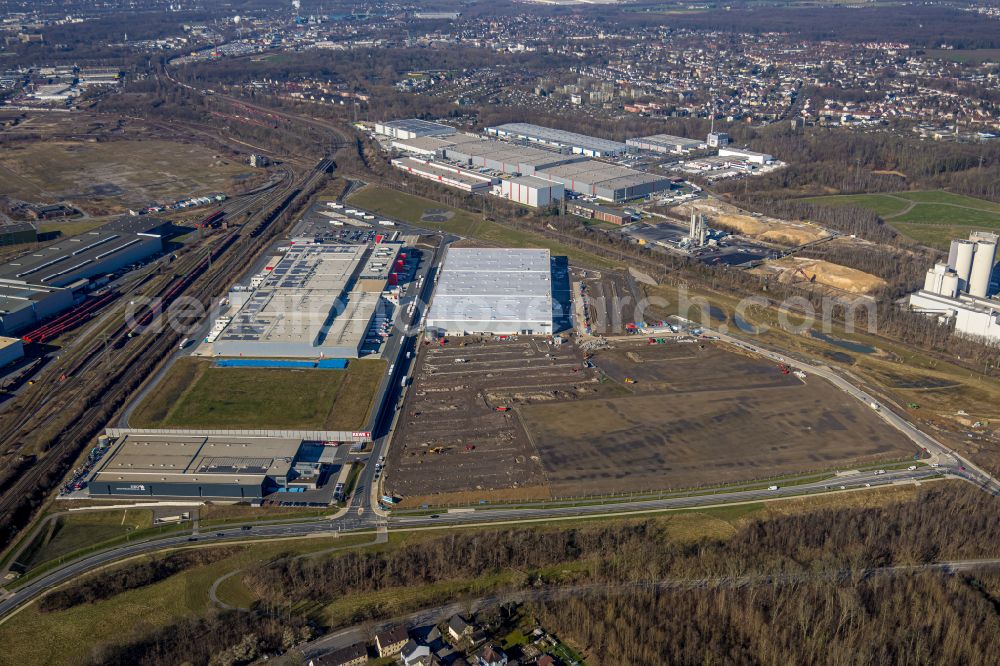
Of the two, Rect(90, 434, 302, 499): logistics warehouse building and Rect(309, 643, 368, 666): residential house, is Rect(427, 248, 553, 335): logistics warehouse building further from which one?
Rect(309, 643, 368, 666): residential house

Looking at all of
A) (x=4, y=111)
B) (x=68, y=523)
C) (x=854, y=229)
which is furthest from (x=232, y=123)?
(x=68, y=523)

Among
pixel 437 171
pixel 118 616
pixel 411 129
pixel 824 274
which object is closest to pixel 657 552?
pixel 118 616

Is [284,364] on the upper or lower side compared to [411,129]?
lower

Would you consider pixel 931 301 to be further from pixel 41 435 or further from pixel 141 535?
pixel 41 435

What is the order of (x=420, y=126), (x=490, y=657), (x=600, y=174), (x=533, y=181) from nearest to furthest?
(x=490, y=657) → (x=533, y=181) → (x=600, y=174) → (x=420, y=126)

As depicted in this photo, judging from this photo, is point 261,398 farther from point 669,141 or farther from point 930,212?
point 669,141

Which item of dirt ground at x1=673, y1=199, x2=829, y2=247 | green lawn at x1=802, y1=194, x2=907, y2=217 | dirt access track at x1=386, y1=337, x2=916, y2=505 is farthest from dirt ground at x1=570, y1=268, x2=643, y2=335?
green lawn at x1=802, y1=194, x2=907, y2=217
